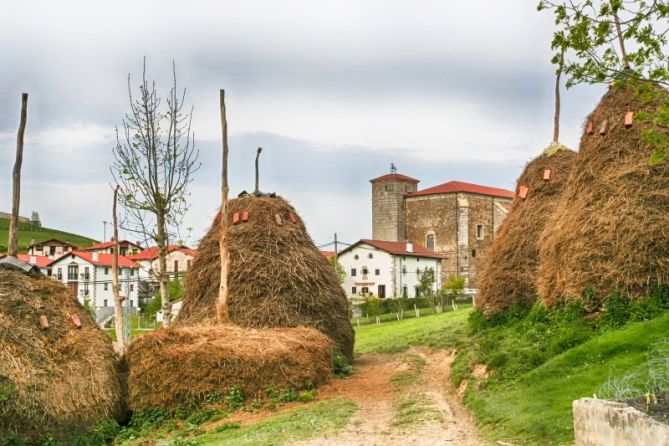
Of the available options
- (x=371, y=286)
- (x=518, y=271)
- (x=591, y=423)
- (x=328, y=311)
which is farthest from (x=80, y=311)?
(x=371, y=286)

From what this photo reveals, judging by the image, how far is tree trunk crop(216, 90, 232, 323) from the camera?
1866cm

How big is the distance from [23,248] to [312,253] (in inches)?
3465

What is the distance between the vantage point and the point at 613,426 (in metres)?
8.23

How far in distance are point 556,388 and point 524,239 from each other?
744cm

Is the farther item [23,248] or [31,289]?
[23,248]

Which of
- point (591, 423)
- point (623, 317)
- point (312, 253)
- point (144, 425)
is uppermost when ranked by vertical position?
point (312, 253)

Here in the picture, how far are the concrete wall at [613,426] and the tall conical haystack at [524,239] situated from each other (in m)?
9.21

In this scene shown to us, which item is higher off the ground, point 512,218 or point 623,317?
point 512,218

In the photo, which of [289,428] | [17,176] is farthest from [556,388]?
A: [17,176]

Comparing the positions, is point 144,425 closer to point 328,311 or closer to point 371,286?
point 328,311

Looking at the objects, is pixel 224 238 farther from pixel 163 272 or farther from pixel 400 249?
pixel 400 249

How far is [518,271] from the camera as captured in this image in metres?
18.7

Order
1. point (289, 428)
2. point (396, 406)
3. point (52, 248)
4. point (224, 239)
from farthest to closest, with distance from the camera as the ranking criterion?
point (52, 248), point (224, 239), point (396, 406), point (289, 428)

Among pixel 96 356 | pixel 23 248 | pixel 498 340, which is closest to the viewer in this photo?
pixel 96 356
